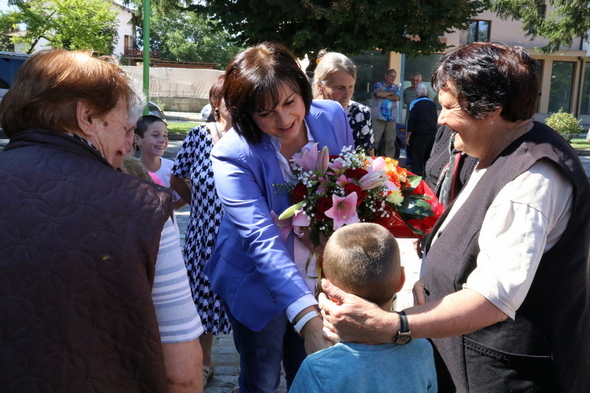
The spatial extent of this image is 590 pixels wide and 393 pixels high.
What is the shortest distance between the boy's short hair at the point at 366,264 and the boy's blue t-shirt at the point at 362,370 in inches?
6.4

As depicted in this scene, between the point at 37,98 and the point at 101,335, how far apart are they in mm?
670

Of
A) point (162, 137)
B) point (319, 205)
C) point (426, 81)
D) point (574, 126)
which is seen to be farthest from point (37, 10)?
point (319, 205)

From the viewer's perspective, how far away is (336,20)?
42.2 feet

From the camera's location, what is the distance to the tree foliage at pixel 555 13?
20.5 metres

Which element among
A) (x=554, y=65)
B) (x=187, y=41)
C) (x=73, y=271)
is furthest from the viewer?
(x=187, y=41)

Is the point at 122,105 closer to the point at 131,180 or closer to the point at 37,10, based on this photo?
the point at 131,180

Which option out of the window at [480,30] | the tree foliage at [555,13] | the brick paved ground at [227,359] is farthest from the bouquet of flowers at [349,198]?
the window at [480,30]

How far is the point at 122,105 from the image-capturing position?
180cm

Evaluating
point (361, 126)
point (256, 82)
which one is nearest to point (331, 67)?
point (361, 126)

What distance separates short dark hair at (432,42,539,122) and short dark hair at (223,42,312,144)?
722mm

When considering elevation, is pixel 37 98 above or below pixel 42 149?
above

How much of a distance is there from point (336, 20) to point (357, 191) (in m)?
11.2

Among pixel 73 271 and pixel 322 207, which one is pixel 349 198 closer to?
pixel 322 207

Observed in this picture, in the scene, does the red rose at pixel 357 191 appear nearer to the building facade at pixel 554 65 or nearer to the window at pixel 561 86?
the building facade at pixel 554 65
